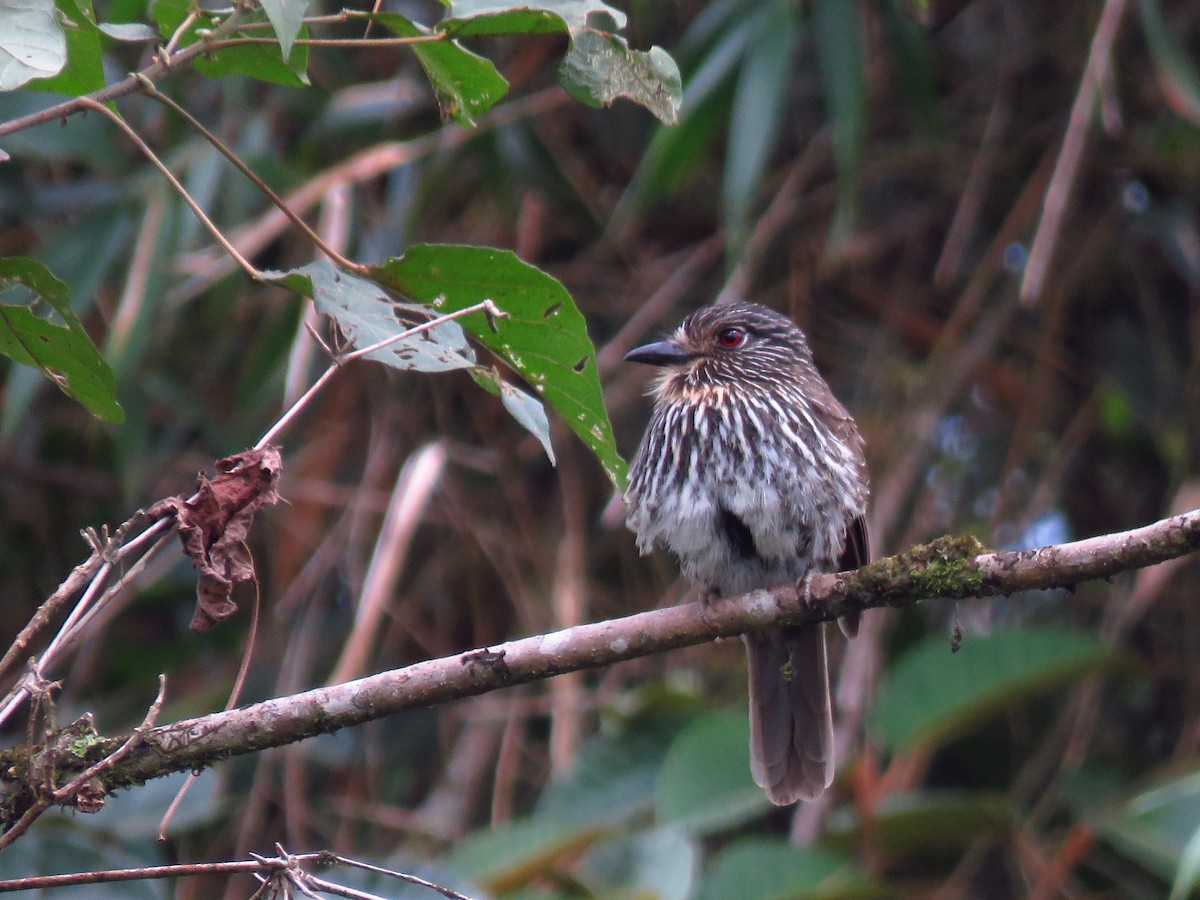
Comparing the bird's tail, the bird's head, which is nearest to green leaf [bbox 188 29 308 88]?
the bird's head

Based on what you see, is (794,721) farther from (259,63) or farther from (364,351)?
(259,63)

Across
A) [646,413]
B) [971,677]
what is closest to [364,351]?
[971,677]

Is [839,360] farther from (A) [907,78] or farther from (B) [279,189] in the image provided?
(B) [279,189]

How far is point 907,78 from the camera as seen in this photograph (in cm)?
396

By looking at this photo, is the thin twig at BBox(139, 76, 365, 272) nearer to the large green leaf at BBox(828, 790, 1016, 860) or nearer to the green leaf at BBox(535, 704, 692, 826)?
the green leaf at BBox(535, 704, 692, 826)

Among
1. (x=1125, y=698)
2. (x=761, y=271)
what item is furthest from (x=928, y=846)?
(x=761, y=271)

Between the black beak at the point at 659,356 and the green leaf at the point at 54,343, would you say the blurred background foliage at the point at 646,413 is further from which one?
the green leaf at the point at 54,343

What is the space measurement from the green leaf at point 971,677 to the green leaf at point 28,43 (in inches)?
111

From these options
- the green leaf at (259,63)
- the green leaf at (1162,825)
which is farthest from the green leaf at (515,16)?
the green leaf at (1162,825)

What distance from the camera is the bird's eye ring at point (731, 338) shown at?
3.24m

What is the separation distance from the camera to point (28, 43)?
4.63ft

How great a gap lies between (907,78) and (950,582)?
8.28ft

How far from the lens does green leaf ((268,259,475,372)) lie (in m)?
1.74

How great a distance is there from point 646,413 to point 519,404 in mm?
2795
